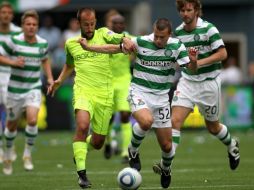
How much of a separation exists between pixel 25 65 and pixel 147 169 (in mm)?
2701

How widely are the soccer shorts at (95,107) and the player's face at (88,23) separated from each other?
79 centimetres

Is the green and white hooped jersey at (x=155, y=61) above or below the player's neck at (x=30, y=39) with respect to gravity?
above

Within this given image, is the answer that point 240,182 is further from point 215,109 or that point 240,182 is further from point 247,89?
point 247,89

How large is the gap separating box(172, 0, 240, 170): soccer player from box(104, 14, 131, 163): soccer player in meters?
3.13

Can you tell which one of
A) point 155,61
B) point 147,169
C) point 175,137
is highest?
point 155,61

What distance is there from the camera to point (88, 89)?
13.6 metres

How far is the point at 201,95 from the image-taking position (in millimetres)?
14828

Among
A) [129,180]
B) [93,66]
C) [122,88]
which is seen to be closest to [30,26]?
[122,88]

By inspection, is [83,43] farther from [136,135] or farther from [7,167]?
[7,167]

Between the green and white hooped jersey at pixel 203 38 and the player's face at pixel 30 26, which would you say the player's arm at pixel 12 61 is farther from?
the green and white hooped jersey at pixel 203 38

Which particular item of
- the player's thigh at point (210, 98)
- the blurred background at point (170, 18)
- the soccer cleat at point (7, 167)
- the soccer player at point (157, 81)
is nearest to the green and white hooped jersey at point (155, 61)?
the soccer player at point (157, 81)

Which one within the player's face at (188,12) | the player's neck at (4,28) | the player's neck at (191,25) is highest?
the player's face at (188,12)

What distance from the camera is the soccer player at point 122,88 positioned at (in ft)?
58.6

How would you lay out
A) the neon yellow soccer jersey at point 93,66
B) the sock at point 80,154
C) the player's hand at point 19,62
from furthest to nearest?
the player's hand at point 19,62 < the neon yellow soccer jersey at point 93,66 < the sock at point 80,154
